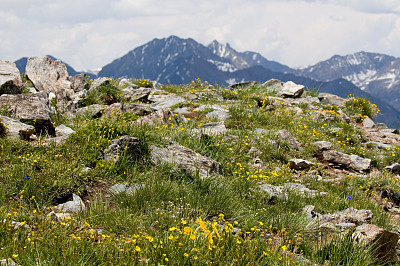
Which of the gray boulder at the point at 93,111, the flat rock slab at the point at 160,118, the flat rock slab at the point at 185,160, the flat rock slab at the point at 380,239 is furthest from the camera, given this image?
the gray boulder at the point at 93,111

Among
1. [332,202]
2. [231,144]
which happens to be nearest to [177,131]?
[231,144]

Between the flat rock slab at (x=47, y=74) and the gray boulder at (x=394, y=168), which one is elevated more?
the flat rock slab at (x=47, y=74)

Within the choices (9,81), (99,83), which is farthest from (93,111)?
(99,83)

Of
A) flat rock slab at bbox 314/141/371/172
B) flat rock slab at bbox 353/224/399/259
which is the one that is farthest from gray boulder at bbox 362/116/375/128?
flat rock slab at bbox 353/224/399/259

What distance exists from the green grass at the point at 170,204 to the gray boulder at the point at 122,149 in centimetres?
12

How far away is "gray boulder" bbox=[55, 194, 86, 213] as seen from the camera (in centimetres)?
539

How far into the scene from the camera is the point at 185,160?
7.39 m

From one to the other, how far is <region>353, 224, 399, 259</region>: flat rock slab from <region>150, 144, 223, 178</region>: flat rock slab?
10.00ft

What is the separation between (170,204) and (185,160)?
1.97m

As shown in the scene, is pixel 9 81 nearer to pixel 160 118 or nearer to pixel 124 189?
pixel 160 118

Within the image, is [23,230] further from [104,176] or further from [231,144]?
[231,144]

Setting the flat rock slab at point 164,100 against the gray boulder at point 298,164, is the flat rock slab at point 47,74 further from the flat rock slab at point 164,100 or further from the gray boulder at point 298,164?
the gray boulder at point 298,164

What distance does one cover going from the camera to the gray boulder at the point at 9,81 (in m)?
11.9

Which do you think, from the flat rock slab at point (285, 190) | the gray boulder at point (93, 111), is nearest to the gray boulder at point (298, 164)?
the flat rock slab at point (285, 190)
